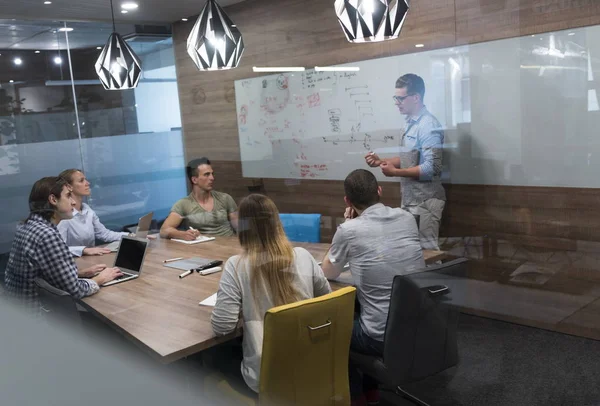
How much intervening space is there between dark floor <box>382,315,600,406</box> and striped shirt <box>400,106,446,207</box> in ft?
3.07

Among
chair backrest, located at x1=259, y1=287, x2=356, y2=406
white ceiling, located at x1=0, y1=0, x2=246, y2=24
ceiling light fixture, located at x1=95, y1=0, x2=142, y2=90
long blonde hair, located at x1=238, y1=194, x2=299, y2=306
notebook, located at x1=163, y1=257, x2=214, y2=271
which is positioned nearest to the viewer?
chair backrest, located at x1=259, y1=287, x2=356, y2=406

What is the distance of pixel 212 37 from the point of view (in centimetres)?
273

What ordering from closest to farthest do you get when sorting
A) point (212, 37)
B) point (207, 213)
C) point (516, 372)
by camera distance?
1. point (212, 37)
2. point (516, 372)
3. point (207, 213)

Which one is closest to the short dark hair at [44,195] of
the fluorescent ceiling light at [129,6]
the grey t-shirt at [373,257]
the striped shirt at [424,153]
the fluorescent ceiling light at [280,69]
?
the grey t-shirt at [373,257]

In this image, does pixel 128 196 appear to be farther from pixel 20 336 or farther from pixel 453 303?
pixel 20 336

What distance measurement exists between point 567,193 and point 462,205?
76 centimetres

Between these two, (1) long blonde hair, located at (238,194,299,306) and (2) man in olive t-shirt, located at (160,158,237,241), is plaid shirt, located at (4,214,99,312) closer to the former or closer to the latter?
(1) long blonde hair, located at (238,194,299,306)

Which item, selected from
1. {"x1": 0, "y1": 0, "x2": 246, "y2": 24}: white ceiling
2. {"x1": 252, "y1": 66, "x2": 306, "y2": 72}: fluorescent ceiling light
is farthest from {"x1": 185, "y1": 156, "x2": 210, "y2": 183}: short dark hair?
{"x1": 0, "y1": 0, "x2": 246, "y2": 24}: white ceiling

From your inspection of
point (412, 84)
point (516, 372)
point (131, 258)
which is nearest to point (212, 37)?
point (131, 258)

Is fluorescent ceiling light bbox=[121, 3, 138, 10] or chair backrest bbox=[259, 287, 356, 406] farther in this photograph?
fluorescent ceiling light bbox=[121, 3, 138, 10]

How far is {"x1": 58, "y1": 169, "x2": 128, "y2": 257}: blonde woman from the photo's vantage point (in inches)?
121

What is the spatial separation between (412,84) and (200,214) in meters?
1.78

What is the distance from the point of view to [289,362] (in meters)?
1.69

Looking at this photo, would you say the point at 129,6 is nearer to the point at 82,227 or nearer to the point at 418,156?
the point at 82,227
